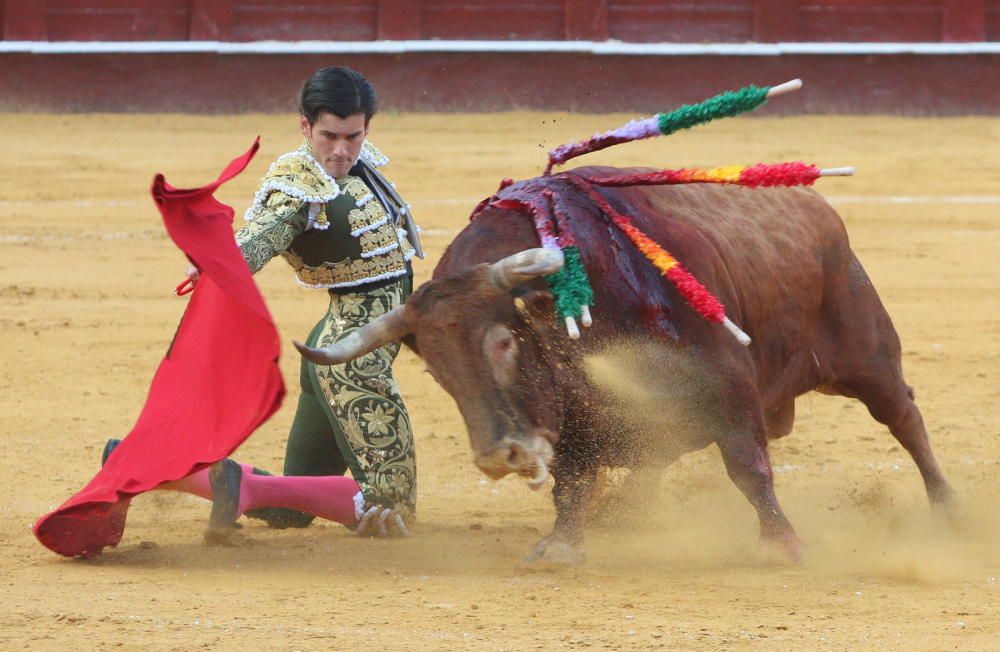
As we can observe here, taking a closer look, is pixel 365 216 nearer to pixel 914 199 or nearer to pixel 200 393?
pixel 200 393

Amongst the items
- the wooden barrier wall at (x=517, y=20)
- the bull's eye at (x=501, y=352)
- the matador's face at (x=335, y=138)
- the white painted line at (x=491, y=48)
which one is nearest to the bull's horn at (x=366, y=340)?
the bull's eye at (x=501, y=352)

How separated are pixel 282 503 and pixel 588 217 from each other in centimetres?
101

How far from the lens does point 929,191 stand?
9.47 metres

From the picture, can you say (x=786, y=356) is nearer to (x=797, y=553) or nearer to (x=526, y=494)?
(x=797, y=553)

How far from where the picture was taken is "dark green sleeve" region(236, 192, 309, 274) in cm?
358

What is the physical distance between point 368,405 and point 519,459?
0.66 m

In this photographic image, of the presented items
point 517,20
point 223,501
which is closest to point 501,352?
point 223,501

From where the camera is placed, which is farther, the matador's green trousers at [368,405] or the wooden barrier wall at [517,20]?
the wooden barrier wall at [517,20]

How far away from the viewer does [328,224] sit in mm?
3666

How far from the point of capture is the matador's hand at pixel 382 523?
12.7 ft

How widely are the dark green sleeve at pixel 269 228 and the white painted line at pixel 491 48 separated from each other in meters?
8.02

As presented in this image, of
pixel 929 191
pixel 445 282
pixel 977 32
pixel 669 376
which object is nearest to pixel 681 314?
pixel 669 376

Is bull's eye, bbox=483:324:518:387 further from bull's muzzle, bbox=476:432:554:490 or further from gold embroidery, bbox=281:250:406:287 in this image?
gold embroidery, bbox=281:250:406:287

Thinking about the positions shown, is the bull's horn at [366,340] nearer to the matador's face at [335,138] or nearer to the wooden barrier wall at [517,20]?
the matador's face at [335,138]
